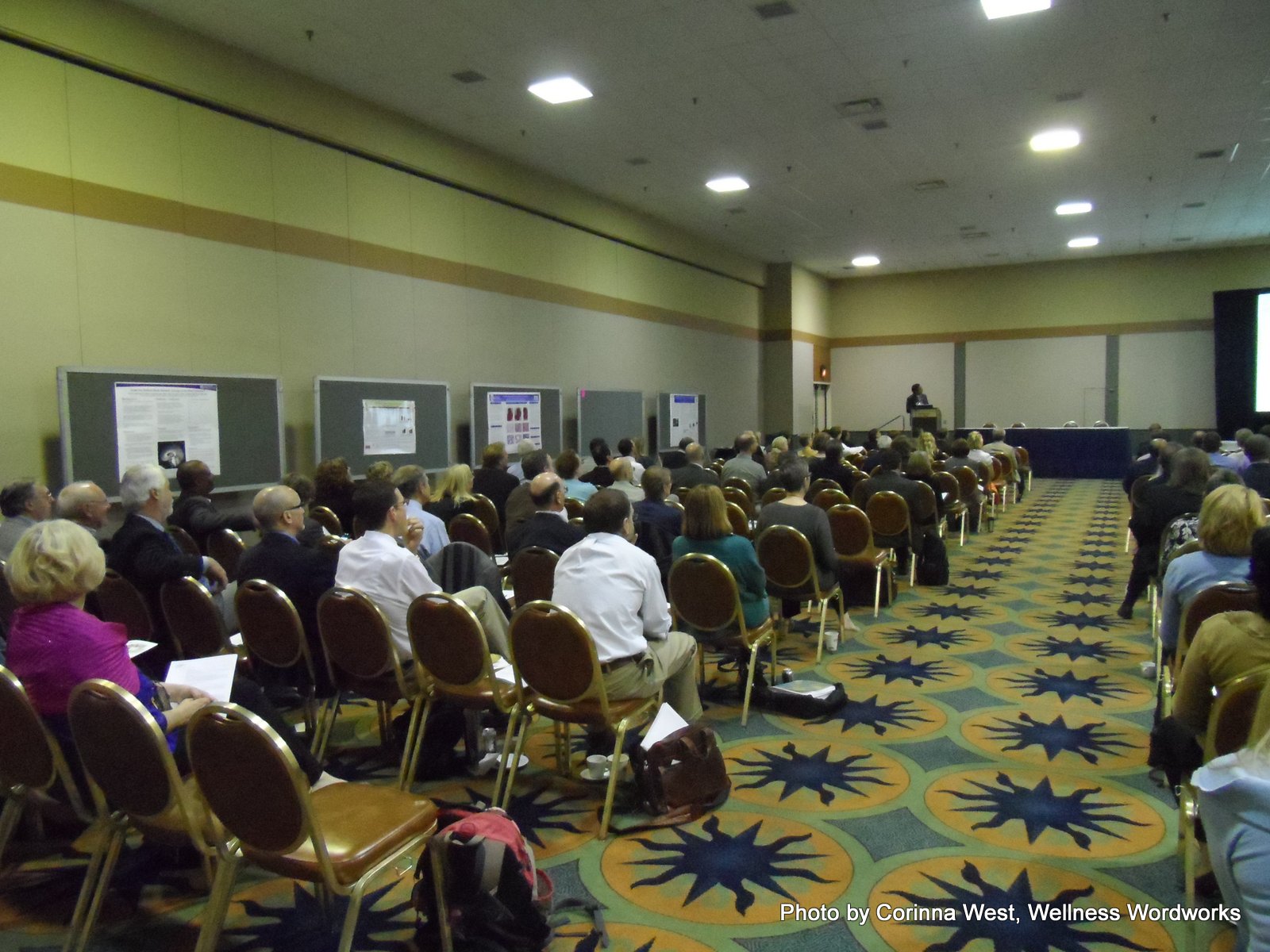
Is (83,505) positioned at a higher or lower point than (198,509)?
Answer: higher

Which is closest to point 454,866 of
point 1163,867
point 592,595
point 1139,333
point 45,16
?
point 592,595

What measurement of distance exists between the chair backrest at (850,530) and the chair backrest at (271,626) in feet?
12.8

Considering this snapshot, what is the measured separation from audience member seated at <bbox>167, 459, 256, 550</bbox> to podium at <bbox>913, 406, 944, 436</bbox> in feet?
51.2

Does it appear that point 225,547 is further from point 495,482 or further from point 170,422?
point 495,482

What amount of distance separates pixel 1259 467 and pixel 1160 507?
5.89ft

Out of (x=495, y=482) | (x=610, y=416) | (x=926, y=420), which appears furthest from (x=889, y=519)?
(x=926, y=420)

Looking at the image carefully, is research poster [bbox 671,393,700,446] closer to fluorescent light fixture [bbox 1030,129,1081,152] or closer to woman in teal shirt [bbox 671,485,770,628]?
fluorescent light fixture [bbox 1030,129,1081,152]

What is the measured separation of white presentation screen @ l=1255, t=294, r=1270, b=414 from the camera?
56.1ft

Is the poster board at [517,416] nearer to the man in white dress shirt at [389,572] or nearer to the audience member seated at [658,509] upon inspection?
the audience member seated at [658,509]

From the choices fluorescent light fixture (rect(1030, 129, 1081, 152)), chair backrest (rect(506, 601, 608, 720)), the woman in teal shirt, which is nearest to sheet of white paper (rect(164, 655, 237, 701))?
chair backrest (rect(506, 601, 608, 720))

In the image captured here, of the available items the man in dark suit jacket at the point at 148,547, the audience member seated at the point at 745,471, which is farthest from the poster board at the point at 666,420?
the man in dark suit jacket at the point at 148,547

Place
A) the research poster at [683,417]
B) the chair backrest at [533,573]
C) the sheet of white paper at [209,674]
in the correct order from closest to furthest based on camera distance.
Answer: the sheet of white paper at [209,674] → the chair backrest at [533,573] → the research poster at [683,417]

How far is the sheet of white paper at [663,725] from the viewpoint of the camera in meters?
3.45

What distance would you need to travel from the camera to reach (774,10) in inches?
267
